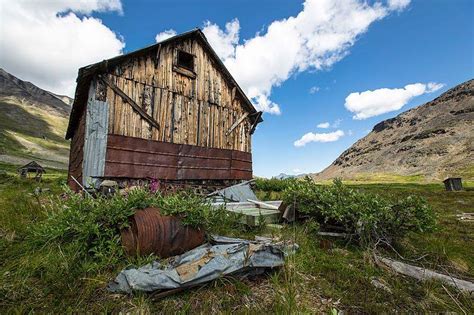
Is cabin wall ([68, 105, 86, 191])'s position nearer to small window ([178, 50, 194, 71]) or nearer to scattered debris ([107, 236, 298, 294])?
small window ([178, 50, 194, 71])

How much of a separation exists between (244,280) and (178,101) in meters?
10.2

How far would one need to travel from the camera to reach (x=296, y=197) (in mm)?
6039

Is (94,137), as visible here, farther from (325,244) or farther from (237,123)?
(325,244)

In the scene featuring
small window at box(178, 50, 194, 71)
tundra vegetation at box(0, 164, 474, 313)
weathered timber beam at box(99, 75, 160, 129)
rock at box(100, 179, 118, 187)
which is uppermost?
small window at box(178, 50, 194, 71)

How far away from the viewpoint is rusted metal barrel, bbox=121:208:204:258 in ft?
11.8

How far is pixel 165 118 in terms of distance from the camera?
11531 mm

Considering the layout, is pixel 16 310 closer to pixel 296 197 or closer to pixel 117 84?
pixel 296 197

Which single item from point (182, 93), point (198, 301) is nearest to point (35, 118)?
point (182, 93)

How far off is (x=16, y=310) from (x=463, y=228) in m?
9.88

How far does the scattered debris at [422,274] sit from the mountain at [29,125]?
96181mm

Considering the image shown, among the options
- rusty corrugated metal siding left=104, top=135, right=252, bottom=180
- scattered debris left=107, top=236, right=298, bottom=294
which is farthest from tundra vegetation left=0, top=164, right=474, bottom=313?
rusty corrugated metal siding left=104, top=135, right=252, bottom=180

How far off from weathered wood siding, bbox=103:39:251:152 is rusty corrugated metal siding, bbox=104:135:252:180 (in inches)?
12.9

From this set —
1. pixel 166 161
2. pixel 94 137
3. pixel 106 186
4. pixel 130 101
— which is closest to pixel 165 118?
pixel 130 101

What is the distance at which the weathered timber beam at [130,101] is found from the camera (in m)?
10.1
